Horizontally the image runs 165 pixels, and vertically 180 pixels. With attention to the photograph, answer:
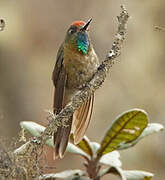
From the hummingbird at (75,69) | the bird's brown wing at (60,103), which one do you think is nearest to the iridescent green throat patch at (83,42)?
the hummingbird at (75,69)

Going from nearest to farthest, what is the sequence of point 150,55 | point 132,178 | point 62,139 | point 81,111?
1. point 132,178
2. point 62,139
3. point 81,111
4. point 150,55

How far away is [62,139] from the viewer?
3246 mm

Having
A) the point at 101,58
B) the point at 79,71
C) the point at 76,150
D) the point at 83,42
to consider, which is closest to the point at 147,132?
the point at 76,150

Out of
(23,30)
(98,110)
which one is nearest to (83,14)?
(23,30)

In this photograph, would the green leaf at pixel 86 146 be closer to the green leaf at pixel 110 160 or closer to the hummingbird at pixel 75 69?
the green leaf at pixel 110 160

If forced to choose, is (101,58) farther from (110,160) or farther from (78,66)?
(110,160)

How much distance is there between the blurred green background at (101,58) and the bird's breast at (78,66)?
237cm

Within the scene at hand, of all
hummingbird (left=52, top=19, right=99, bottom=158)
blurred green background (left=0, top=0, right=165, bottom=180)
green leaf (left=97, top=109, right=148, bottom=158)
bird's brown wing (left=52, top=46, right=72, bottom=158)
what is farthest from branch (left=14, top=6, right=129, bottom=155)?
blurred green background (left=0, top=0, right=165, bottom=180)

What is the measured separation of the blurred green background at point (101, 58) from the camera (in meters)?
6.38

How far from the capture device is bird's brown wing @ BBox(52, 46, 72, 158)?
3.22 metres

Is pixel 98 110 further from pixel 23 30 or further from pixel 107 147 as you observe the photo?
pixel 107 147

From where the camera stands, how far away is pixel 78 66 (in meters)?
3.94

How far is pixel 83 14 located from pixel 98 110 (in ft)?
4.02

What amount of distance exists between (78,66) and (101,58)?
2391mm
